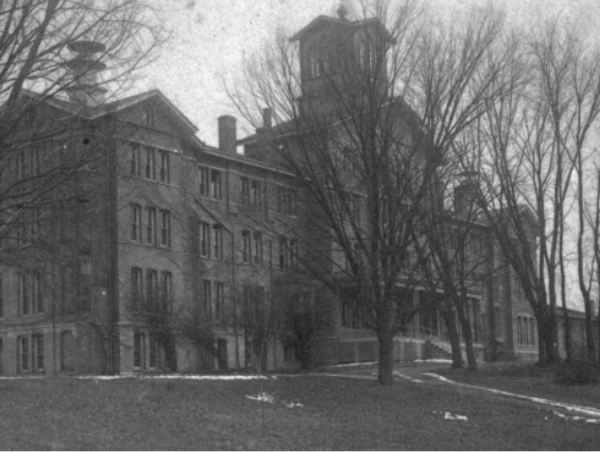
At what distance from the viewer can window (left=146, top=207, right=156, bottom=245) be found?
4288cm

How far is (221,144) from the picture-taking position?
50.2 metres

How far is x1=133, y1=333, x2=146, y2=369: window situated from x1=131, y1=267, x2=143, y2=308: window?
87.1 inches

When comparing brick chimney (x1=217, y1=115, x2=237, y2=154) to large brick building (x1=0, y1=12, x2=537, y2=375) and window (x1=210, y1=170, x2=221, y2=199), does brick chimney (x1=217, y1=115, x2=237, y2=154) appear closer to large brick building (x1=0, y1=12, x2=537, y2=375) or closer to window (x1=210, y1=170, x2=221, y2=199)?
large brick building (x1=0, y1=12, x2=537, y2=375)

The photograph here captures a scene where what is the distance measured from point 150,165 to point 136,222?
2.68 m

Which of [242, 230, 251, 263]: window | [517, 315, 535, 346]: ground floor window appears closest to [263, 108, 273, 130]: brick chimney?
[242, 230, 251, 263]: window

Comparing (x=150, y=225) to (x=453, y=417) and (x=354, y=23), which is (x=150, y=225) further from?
(x=453, y=417)

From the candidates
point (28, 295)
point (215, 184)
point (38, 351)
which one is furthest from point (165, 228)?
point (38, 351)

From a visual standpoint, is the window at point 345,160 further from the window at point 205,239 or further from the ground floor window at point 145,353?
the window at point 205,239

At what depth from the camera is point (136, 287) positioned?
39.4 metres

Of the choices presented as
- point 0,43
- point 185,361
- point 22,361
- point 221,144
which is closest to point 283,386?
point 0,43

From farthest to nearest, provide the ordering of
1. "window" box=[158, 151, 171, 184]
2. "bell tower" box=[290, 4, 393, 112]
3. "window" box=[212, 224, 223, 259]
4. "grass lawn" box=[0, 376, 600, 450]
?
"window" box=[212, 224, 223, 259] < "window" box=[158, 151, 171, 184] < "bell tower" box=[290, 4, 393, 112] < "grass lawn" box=[0, 376, 600, 450]

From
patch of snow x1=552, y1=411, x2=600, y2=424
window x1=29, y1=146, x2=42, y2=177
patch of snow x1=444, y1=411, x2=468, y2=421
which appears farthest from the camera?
patch of snow x1=552, y1=411, x2=600, y2=424

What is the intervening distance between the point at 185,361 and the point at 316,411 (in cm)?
2231

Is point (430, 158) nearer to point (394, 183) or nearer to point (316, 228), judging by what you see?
point (394, 183)
